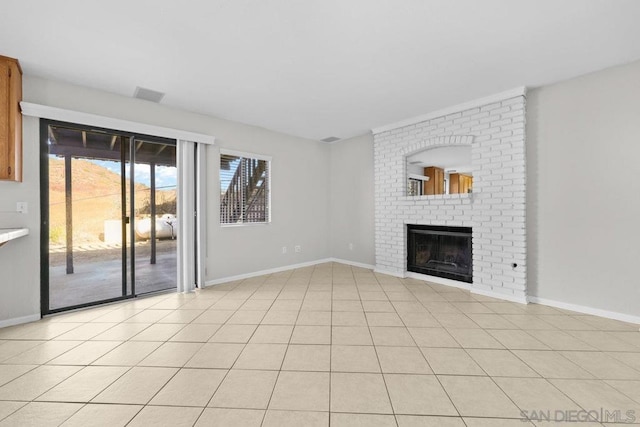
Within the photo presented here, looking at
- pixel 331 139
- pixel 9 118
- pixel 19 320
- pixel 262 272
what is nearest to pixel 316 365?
pixel 262 272

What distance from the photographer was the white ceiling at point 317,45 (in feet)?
6.45

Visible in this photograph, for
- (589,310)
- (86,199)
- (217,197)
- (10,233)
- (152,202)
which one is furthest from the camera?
(152,202)

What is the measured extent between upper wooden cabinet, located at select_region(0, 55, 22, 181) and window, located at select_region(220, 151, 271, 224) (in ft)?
7.16

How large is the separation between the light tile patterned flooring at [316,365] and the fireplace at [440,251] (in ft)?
2.74

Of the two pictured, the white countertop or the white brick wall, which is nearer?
the white countertop

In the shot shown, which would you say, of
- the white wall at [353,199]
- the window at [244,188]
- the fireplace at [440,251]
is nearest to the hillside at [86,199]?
the window at [244,188]

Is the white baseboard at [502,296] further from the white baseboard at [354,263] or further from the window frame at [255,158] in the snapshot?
the window frame at [255,158]

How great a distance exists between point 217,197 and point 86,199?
5.33ft

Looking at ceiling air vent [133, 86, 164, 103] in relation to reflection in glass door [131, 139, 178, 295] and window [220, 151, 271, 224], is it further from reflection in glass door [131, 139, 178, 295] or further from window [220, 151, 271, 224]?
window [220, 151, 271, 224]

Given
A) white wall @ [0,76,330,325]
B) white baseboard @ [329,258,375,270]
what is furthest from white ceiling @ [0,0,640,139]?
white baseboard @ [329,258,375,270]

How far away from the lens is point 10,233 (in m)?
2.28

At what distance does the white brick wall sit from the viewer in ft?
10.9

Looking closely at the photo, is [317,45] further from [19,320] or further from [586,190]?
[19,320]

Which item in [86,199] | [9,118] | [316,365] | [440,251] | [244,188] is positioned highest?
[9,118]
